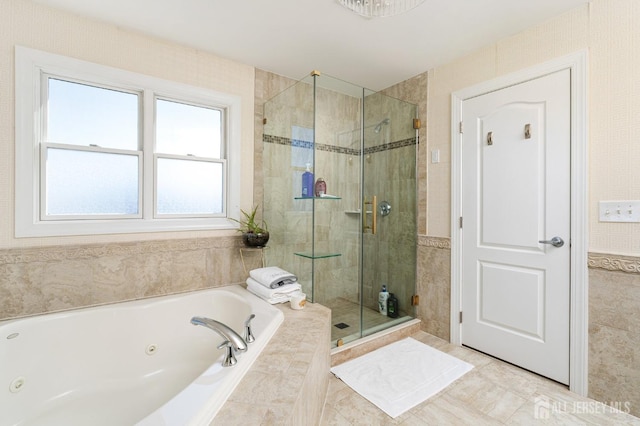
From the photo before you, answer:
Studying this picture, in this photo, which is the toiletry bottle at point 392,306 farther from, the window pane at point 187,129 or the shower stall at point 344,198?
the window pane at point 187,129

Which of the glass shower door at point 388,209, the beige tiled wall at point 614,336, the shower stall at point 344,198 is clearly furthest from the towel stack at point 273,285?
the beige tiled wall at point 614,336

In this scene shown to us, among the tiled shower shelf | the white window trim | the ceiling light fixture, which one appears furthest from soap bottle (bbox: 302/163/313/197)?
the ceiling light fixture

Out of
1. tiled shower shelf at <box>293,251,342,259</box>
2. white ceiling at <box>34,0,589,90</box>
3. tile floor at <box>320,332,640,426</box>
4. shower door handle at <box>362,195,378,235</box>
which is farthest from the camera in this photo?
shower door handle at <box>362,195,378,235</box>

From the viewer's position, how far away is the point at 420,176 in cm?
265

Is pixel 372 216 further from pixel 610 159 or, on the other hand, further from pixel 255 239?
pixel 610 159

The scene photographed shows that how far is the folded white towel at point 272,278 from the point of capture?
2.03 metres

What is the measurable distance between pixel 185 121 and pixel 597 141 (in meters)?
2.81

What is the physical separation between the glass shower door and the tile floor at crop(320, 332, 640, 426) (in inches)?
28.3

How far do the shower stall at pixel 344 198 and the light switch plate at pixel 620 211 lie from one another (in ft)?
4.19

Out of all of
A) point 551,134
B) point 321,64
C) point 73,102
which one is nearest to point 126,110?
point 73,102

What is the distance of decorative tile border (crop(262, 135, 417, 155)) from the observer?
2206 millimetres

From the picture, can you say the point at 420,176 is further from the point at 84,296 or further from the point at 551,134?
the point at 84,296

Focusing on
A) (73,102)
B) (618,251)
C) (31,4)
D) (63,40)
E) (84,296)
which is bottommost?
(84,296)

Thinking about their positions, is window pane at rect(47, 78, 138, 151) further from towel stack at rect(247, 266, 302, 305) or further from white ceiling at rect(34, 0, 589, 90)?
towel stack at rect(247, 266, 302, 305)
